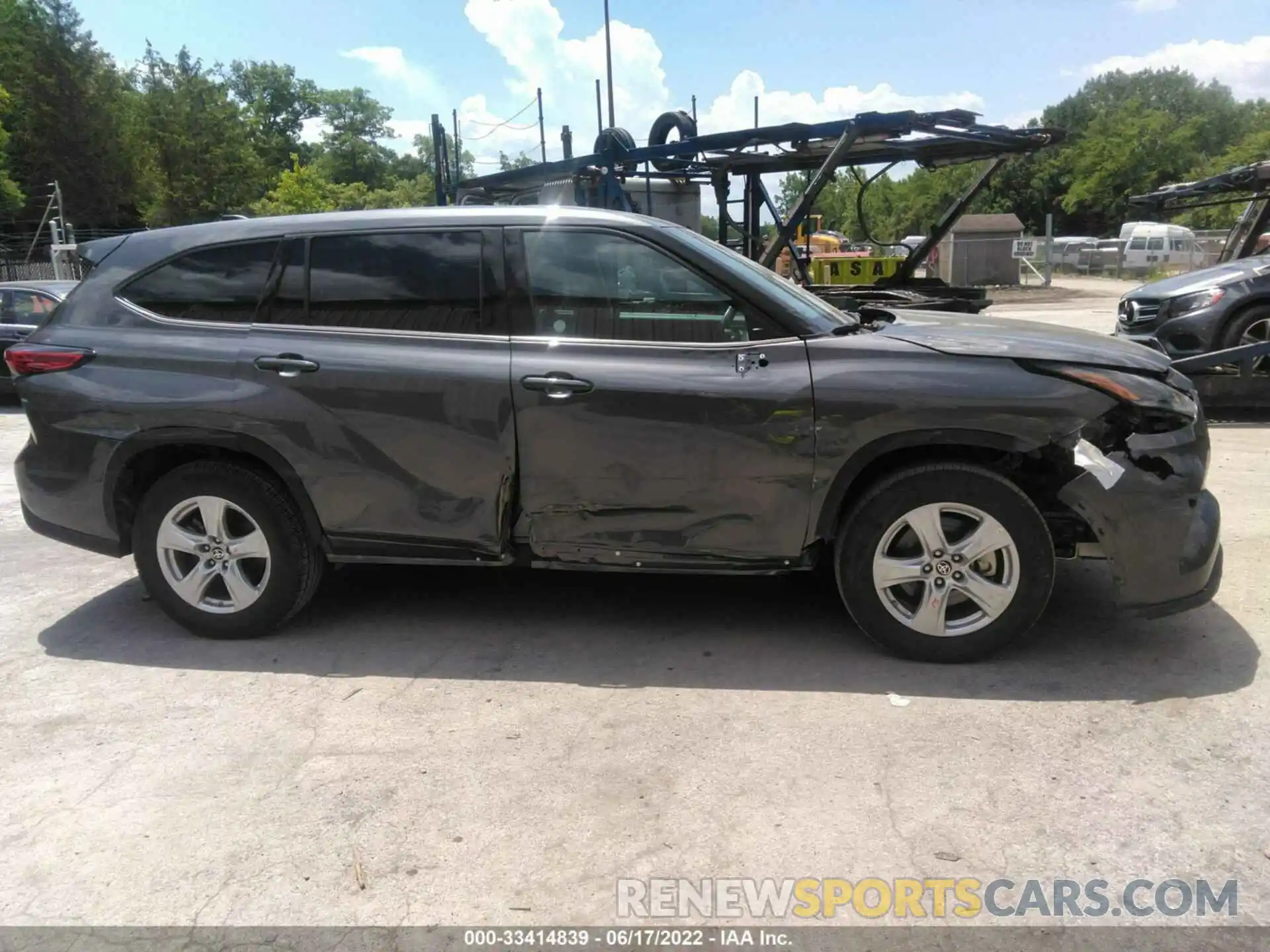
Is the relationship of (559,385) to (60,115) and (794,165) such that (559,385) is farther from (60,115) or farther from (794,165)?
(60,115)

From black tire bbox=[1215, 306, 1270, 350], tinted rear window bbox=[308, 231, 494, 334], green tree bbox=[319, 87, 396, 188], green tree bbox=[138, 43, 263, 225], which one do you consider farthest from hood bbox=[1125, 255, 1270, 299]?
green tree bbox=[319, 87, 396, 188]

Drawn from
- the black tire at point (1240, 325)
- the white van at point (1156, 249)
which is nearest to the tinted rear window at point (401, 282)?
the black tire at point (1240, 325)

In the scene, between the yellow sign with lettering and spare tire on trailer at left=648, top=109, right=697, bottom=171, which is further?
the yellow sign with lettering

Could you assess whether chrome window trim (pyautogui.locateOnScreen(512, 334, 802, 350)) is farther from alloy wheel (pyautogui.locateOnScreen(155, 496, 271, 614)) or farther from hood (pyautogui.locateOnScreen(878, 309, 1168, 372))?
alloy wheel (pyautogui.locateOnScreen(155, 496, 271, 614))

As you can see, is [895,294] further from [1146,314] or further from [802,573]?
[802,573]

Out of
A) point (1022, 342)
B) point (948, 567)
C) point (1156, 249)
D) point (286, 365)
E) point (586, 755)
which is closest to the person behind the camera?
point (586, 755)

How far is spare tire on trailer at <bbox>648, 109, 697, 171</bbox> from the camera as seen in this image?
36.9 feet

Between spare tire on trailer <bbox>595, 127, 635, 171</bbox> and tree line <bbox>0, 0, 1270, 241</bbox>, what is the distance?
1731 centimetres

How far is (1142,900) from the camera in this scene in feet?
8.02

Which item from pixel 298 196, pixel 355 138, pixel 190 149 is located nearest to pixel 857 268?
pixel 298 196

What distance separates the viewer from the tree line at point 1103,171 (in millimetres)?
56344

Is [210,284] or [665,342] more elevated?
[210,284]

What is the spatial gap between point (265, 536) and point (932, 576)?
2824mm

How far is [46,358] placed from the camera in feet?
13.6
